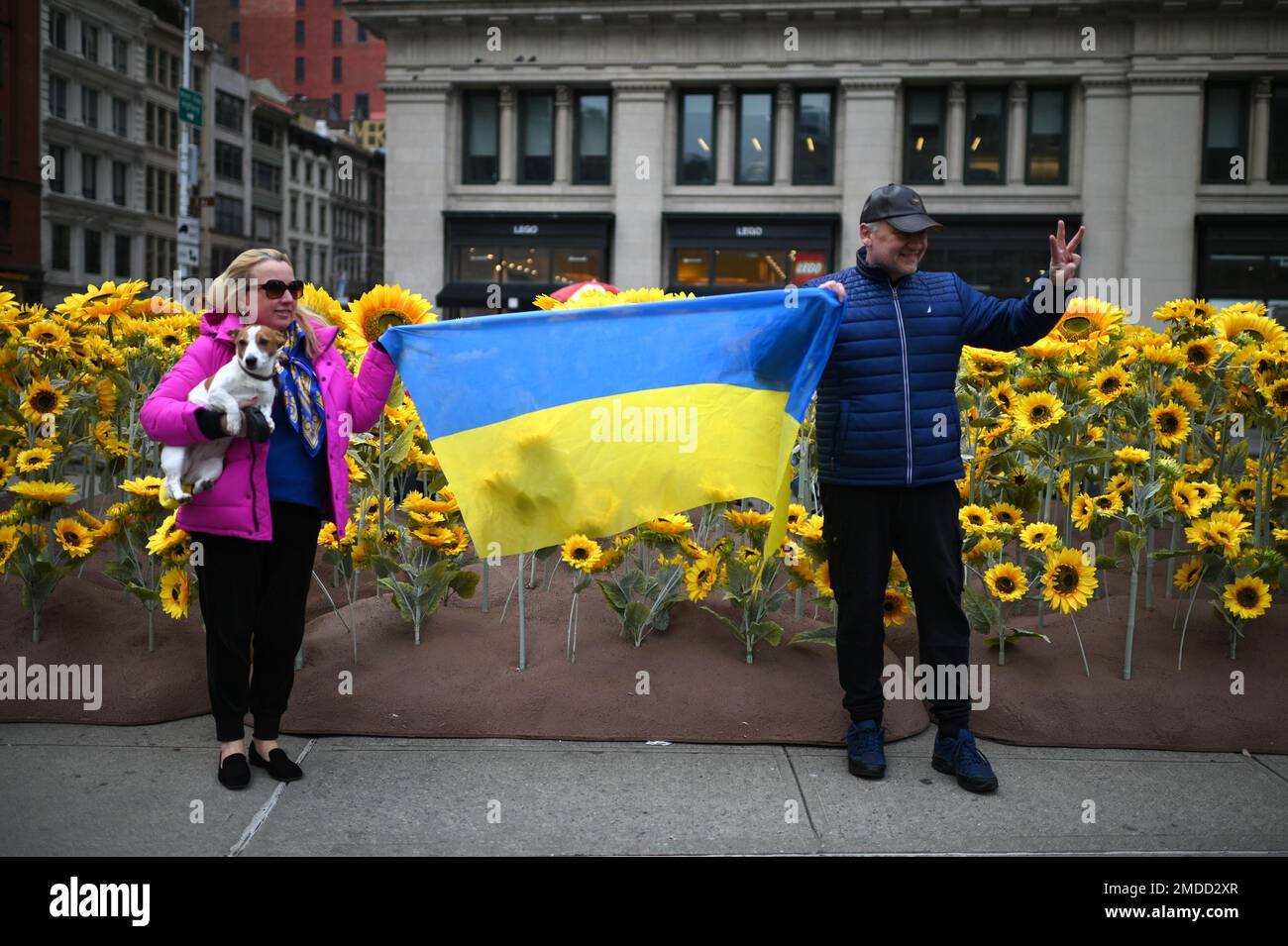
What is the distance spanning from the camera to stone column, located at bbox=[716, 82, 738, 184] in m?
34.6

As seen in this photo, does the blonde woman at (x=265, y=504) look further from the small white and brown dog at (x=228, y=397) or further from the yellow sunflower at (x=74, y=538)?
the yellow sunflower at (x=74, y=538)

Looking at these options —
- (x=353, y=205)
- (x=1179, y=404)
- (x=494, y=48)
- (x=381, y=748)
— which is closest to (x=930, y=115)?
(x=494, y=48)

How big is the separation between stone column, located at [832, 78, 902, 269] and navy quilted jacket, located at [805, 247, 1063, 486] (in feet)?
97.1

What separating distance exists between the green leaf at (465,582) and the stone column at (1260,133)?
33405 mm

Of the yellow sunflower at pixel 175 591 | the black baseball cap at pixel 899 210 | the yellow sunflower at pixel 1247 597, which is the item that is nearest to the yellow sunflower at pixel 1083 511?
the yellow sunflower at pixel 1247 597

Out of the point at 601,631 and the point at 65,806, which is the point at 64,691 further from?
the point at 601,631

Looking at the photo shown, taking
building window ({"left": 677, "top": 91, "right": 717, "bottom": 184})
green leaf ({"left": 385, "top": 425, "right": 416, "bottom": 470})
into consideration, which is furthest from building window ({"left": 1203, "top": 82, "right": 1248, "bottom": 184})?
green leaf ({"left": 385, "top": 425, "right": 416, "bottom": 470})

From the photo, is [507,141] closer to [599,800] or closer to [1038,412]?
[1038,412]

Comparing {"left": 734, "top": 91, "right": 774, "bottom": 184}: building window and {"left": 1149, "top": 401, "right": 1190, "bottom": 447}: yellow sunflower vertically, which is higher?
{"left": 734, "top": 91, "right": 774, "bottom": 184}: building window

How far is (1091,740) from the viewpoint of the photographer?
197 inches

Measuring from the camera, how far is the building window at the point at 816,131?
34719 mm

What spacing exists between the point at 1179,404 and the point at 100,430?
5699mm

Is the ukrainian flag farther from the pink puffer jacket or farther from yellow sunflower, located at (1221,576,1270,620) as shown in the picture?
yellow sunflower, located at (1221,576,1270,620)

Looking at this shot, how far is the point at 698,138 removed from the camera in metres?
35.2
